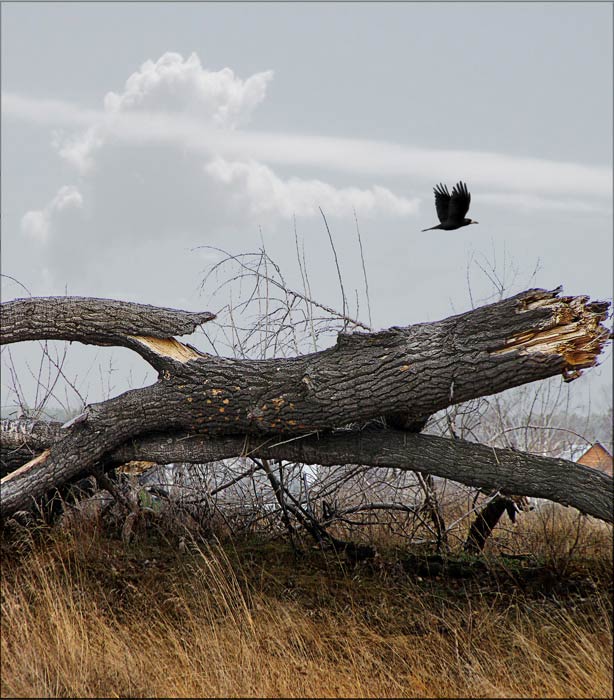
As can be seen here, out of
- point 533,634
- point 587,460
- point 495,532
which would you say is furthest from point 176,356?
point 587,460

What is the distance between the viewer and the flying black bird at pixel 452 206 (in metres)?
5.81

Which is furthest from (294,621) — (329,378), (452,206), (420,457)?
(452,206)

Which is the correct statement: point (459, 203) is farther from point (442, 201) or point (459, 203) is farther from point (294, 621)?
point (294, 621)

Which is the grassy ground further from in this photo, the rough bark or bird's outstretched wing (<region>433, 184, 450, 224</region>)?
bird's outstretched wing (<region>433, 184, 450, 224</region>)

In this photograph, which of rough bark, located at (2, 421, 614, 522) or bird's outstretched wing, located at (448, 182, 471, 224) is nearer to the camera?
rough bark, located at (2, 421, 614, 522)

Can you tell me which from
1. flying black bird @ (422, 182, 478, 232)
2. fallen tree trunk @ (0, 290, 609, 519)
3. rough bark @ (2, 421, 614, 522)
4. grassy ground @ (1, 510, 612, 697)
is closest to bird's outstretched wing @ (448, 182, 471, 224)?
flying black bird @ (422, 182, 478, 232)

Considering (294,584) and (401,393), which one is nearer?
(401,393)

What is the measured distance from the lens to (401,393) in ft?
15.8

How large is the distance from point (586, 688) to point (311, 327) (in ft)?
10.4

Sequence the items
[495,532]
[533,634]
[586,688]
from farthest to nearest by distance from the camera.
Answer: [495,532] < [533,634] < [586,688]

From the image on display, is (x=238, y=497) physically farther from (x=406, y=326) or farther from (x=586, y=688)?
(x=586, y=688)

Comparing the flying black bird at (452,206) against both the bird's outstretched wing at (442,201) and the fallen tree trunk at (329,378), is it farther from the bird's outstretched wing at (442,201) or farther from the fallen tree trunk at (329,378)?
the fallen tree trunk at (329,378)

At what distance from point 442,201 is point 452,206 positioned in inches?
5.7

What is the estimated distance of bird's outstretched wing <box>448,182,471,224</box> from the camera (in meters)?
5.80
